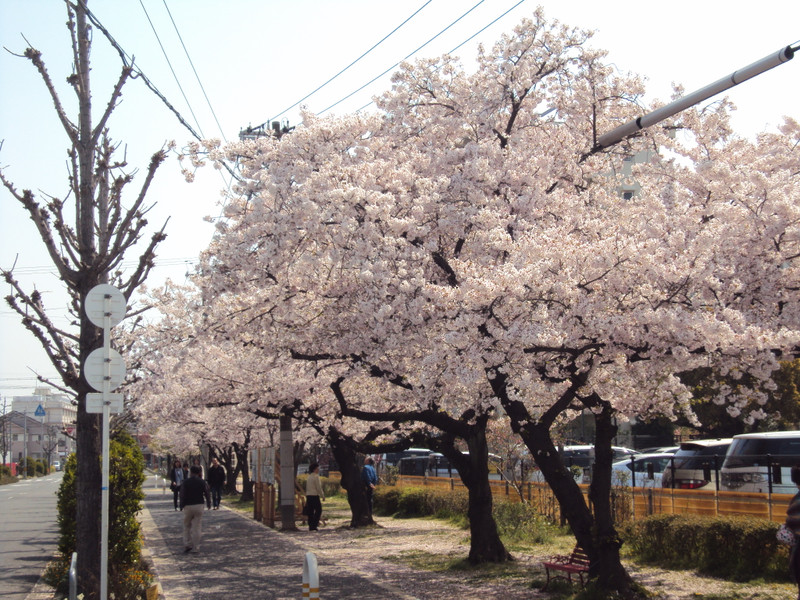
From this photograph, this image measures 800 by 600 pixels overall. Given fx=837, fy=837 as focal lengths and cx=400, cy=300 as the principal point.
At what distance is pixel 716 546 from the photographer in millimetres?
12383

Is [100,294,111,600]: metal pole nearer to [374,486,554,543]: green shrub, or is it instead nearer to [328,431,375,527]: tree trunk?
[374,486,554,543]: green shrub

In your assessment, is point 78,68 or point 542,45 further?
point 542,45

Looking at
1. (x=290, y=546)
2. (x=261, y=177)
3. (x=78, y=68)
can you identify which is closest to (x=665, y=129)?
(x=261, y=177)

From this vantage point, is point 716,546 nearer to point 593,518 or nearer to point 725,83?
point 593,518

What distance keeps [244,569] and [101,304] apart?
25.7ft

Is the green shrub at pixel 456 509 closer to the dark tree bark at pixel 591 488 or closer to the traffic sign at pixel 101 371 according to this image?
the dark tree bark at pixel 591 488

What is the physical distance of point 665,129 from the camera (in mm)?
12641

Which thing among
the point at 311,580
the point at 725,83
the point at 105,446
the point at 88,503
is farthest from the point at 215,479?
the point at 725,83

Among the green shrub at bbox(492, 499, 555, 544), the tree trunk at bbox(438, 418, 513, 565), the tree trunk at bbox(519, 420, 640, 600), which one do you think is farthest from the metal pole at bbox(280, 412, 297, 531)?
the tree trunk at bbox(519, 420, 640, 600)

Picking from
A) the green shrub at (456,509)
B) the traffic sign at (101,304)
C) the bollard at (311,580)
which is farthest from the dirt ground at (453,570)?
the traffic sign at (101,304)

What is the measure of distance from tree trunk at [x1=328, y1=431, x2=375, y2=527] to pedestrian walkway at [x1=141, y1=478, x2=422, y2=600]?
7.21 ft

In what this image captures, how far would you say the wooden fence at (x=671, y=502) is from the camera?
13.5 m

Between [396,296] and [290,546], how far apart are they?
9374mm

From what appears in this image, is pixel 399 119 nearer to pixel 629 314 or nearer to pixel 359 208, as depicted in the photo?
pixel 359 208
